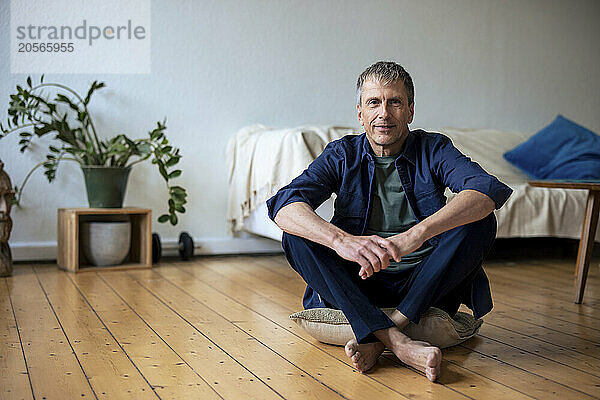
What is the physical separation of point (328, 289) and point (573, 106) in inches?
155

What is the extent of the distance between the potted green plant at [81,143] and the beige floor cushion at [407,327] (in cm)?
170

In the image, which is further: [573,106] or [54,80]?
[573,106]

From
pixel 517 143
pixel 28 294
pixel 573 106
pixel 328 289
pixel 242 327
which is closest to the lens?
pixel 328 289

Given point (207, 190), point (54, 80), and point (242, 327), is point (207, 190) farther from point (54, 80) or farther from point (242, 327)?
point (242, 327)

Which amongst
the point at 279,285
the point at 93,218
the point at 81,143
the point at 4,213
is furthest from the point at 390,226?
the point at 81,143

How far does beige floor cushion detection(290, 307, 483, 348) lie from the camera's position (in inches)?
78.4

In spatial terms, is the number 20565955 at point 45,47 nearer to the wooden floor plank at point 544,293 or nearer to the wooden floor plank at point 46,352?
the wooden floor plank at point 46,352

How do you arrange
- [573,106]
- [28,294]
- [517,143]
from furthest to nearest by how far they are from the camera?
[573,106] < [517,143] < [28,294]

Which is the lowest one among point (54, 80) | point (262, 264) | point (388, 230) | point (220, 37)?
point (262, 264)

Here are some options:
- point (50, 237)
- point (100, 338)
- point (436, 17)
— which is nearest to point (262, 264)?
point (50, 237)

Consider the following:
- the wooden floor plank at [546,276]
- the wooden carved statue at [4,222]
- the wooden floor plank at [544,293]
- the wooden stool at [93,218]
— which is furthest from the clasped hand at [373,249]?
the wooden carved statue at [4,222]

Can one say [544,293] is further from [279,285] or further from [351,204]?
[351,204]

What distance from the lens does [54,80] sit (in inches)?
150

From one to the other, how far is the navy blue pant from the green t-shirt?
0.06 m
